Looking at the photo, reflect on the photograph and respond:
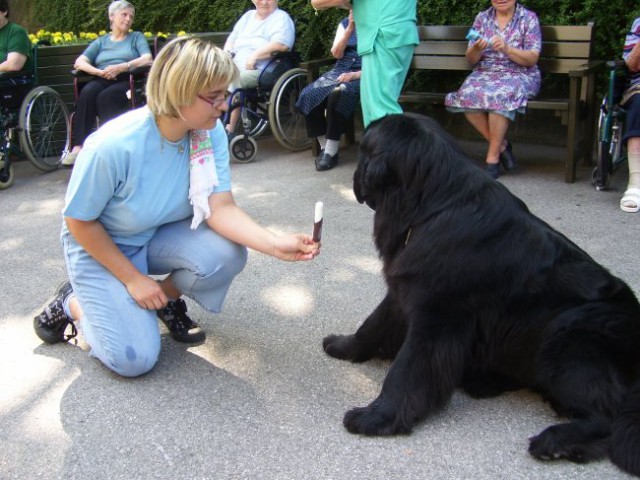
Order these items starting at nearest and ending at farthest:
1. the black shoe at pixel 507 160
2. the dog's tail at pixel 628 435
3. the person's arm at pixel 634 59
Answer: the dog's tail at pixel 628 435
the person's arm at pixel 634 59
the black shoe at pixel 507 160

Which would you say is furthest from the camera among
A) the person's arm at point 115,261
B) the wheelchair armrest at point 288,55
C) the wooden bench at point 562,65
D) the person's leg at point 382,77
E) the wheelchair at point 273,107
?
the wheelchair armrest at point 288,55

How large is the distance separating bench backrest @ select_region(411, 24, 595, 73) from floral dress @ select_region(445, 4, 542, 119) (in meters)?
0.25

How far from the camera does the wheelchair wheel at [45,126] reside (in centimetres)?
604

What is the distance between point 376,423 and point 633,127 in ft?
10.6

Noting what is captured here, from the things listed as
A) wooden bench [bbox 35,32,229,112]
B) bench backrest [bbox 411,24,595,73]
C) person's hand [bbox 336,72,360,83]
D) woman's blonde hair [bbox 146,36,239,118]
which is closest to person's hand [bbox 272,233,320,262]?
woman's blonde hair [bbox 146,36,239,118]

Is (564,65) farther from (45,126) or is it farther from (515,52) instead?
(45,126)

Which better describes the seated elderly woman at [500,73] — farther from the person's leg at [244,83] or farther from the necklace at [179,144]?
the necklace at [179,144]

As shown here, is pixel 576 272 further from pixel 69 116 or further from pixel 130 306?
pixel 69 116

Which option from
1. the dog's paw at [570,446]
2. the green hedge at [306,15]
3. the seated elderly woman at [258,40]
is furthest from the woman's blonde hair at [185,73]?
the green hedge at [306,15]

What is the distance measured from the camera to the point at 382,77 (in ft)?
16.6

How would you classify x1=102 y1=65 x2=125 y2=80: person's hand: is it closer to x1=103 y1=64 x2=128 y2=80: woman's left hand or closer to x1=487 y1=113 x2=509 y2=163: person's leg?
x1=103 y1=64 x2=128 y2=80: woman's left hand

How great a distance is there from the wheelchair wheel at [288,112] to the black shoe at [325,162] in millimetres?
571

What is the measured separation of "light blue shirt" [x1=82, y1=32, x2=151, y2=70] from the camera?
21.0ft

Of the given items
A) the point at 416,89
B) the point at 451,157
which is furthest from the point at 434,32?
the point at 451,157
